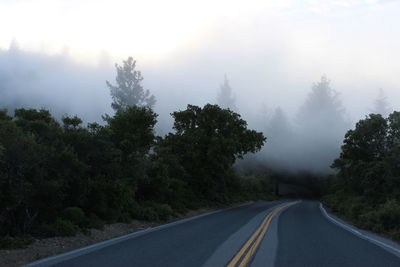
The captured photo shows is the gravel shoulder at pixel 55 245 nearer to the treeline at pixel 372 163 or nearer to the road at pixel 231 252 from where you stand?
the road at pixel 231 252

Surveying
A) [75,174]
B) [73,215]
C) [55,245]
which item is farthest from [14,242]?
[75,174]

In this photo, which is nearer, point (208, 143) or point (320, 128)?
point (208, 143)

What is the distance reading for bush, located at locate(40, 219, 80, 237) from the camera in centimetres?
1329

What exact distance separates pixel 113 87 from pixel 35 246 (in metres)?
56.2

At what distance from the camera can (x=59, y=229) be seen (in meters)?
13.6

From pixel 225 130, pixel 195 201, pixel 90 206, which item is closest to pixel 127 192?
pixel 90 206

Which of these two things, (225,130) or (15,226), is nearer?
(15,226)

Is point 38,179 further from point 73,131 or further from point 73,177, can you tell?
Answer: point 73,131

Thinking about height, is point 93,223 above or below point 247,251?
above

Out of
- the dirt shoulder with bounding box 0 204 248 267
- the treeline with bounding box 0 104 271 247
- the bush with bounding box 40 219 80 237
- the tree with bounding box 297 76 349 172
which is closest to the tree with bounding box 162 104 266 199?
the treeline with bounding box 0 104 271 247

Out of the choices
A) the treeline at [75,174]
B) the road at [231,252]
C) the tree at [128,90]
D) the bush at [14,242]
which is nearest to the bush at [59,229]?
the treeline at [75,174]

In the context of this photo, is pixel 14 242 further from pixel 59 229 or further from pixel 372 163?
pixel 372 163

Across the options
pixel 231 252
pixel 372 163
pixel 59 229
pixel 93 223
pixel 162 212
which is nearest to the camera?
pixel 231 252

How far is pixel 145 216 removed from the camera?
2173 cm
